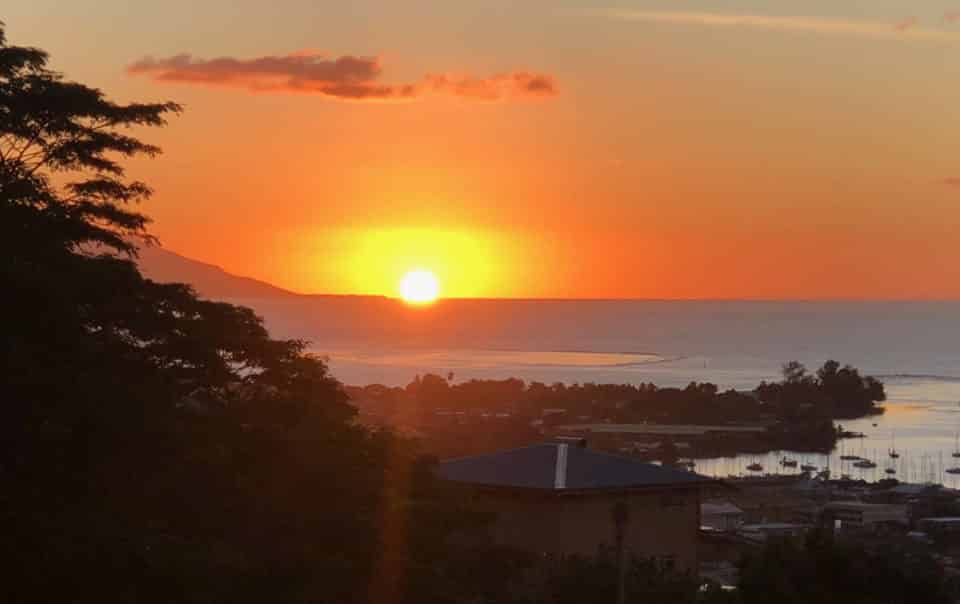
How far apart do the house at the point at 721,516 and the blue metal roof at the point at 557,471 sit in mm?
12980

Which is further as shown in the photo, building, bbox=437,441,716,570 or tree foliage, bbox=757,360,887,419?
tree foliage, bbox=757,360,887,419

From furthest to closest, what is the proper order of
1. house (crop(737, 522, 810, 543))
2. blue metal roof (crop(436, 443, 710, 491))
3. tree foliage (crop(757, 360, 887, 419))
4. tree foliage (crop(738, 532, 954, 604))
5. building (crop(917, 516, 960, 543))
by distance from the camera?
1. tree foliage (crop(757, 360, 887, 419))
2. building (crop(917, 516, 960, 543))
3. house (crop(737, 522, 810, 543))
4. blue metal roof (crop(436, 443, 710, 491))
5. tree foliage (crop(738, 532, 954, 604))

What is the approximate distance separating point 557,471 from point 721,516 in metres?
16.8

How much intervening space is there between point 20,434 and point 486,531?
539cm

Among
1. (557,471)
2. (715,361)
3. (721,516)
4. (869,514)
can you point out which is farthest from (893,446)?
(715,361)

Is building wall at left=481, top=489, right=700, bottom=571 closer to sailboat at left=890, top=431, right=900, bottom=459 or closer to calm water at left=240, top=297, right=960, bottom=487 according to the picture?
calm water at left=240, top=297, right=960, bottom=487

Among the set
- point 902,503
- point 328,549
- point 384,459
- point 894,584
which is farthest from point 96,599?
point 902,503

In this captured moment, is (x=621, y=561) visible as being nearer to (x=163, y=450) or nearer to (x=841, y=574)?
(x=841, y=574)

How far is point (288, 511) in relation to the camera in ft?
37.6

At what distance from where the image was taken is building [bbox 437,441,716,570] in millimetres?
15328

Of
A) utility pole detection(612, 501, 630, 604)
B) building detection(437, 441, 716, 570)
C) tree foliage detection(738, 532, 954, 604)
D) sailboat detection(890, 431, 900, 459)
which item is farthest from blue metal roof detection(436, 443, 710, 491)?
sailboat detection(890, 431, 900, 459)

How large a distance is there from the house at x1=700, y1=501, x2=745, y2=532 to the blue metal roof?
13.0 m

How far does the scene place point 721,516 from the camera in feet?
103

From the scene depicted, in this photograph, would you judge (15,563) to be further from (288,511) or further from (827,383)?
(827,383)
